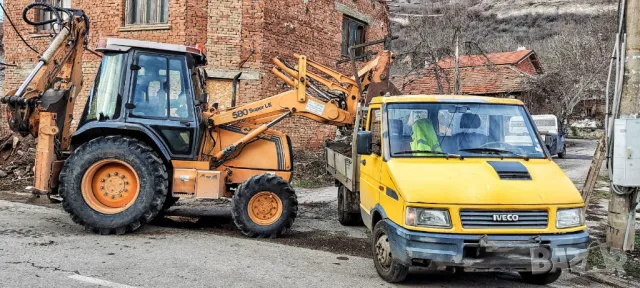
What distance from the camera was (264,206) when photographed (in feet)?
25.4

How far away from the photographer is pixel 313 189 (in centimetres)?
1336

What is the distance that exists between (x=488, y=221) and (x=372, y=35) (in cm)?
1670

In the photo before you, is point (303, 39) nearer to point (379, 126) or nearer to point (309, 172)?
point (309, 172)

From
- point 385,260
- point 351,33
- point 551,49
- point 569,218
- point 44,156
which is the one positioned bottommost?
point 385,260

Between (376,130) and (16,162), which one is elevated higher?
(376,130)

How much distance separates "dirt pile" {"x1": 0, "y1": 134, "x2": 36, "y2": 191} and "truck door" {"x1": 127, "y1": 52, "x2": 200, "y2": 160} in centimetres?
613

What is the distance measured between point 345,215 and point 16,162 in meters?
9.66

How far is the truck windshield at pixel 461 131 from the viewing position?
580 centimetres

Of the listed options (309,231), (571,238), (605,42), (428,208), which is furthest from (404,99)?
(605,42)

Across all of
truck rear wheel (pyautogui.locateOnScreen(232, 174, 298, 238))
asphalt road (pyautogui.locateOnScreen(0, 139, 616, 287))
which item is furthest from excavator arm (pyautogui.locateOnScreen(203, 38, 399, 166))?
asphalt road (pyautogui.locateOnScreen(0, 139, 616, 287))

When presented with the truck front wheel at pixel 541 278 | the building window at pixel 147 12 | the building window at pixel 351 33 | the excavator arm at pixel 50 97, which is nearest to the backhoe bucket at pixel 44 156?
the excavator arm at pixel 50 97

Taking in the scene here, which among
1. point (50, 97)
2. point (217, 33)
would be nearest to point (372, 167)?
point (50, 97)

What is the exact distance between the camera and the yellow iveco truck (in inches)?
192

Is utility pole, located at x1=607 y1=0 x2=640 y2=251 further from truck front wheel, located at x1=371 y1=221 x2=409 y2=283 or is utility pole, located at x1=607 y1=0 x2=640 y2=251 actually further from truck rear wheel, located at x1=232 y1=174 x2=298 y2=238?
truck rear wheel, located at x1=232 y1=174 x2=298 y2=238
